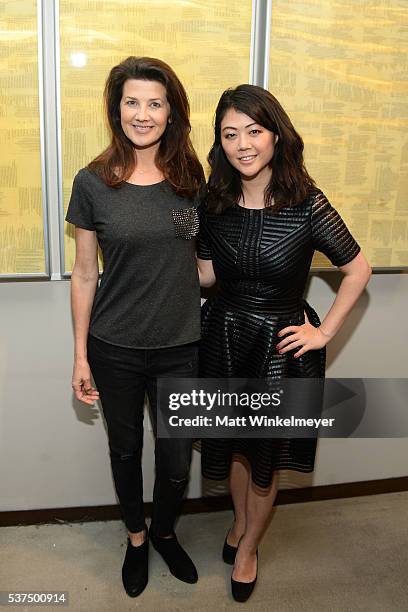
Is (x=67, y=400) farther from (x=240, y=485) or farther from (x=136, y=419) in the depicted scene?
(x=240, y=485)

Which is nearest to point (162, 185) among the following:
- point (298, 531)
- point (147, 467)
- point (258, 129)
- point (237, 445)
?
→ point (258, 129)

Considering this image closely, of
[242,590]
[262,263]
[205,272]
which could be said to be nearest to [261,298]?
[262,263]

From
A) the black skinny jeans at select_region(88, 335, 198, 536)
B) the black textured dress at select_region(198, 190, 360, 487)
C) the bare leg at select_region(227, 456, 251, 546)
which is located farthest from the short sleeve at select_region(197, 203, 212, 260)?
the bare leg at select_region(227, 456, 251, 546)

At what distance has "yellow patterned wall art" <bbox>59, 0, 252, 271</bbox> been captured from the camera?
1.94 m

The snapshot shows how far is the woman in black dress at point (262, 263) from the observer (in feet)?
5.58

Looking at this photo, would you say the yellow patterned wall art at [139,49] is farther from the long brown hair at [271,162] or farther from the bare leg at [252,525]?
the bare leg at [252,525]

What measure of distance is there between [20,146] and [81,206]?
432mm

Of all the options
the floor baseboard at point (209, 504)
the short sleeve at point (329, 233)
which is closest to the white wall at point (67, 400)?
the floor baseboard at point (209, 504)

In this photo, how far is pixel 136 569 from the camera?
2.11 meters

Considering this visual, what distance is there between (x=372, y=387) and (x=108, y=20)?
168 centimetres

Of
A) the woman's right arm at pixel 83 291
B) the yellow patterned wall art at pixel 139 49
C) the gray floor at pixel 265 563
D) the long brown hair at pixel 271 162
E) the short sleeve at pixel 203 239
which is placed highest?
the yellow patterned wall art at pixel 139 49

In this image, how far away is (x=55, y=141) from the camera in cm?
202

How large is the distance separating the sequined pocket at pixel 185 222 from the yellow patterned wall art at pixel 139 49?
472 millimetres

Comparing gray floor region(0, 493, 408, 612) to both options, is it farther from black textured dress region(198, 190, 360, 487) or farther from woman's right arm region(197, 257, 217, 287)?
woman's right arm region(197, 257, 217, 287)
